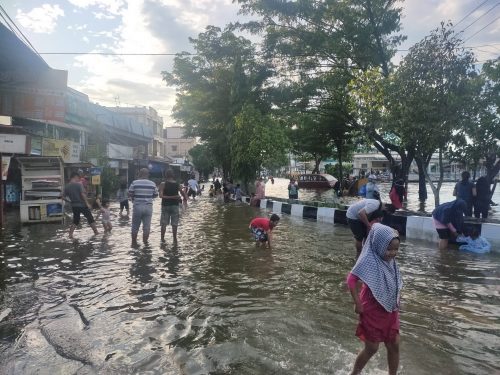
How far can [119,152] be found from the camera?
118 feet

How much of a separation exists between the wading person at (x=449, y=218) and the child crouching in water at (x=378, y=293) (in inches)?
250

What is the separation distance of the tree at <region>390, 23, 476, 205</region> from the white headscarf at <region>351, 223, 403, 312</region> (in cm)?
1074

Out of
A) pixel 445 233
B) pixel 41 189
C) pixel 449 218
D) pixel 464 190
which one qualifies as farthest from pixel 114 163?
pixel 449 218

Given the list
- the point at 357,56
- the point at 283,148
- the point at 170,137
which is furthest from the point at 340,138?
the point at 170,137

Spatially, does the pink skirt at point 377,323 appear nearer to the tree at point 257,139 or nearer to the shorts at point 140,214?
the shorts at point 140,214

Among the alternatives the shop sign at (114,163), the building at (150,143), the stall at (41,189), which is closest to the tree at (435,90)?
the stall at (41,189)

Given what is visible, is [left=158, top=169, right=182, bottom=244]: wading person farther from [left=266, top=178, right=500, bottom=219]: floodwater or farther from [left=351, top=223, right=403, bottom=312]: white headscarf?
[left=266, top=178, right=500, bottom=219]: floodwater

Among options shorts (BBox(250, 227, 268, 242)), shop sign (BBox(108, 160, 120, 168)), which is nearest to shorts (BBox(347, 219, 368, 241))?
shorts (BBox(250, 227, 268, 242))

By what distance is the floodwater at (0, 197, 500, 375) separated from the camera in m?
4.02

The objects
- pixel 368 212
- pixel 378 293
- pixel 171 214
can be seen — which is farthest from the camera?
→ pixel 171 214

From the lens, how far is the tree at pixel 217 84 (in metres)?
25.8

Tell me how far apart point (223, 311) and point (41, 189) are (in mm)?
11617

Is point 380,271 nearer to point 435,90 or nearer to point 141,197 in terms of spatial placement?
point 141,197

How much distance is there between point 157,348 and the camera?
430 centimetres
